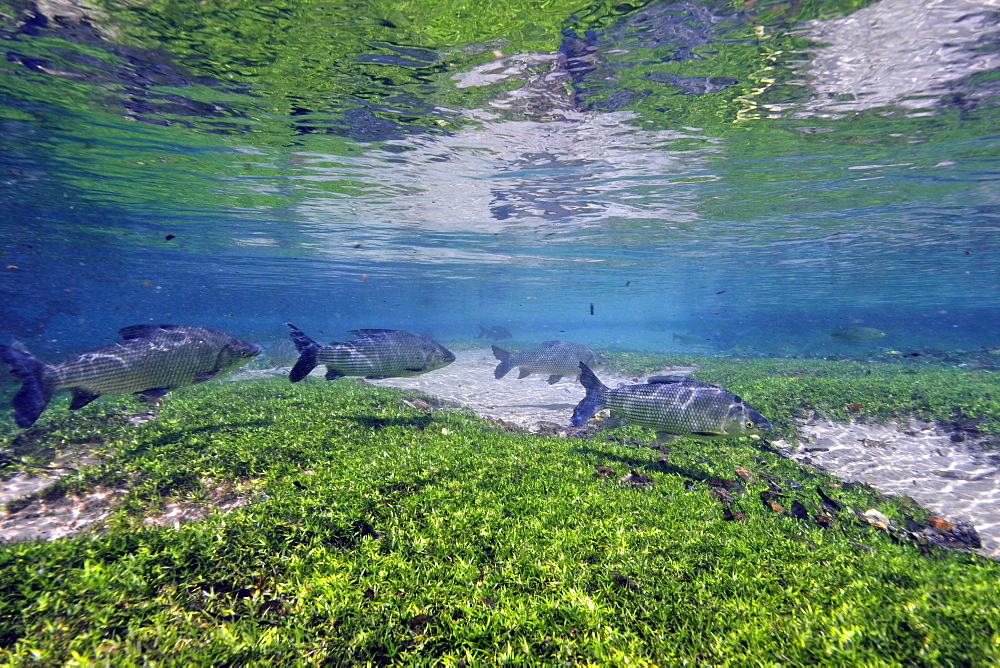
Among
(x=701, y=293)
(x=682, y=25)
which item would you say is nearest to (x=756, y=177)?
(x=682, y=25)

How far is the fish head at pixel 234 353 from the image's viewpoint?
21.9 ft

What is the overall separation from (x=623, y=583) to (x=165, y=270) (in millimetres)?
66057

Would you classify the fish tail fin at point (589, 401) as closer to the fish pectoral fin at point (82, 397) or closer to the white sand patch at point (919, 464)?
the white sand patch at point (919, 464)

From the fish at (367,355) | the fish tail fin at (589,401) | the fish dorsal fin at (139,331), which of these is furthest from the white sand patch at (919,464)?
the fish dorsal fin at (139,331)

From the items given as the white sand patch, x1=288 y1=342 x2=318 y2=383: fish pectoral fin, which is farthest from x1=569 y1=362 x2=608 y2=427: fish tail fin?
the white sand patch

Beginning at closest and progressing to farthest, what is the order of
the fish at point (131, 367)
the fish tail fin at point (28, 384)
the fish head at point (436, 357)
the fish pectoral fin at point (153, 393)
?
the fish tail fin at point (28, 384), the fish at point (131, 367), the fish pectoral fin at point (153, 393), the fish head at point (436, 357)

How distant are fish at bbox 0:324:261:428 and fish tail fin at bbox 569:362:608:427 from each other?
5.76 metres

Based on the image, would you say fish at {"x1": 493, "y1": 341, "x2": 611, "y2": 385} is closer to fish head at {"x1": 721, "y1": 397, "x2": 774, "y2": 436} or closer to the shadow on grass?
the shadow on grass

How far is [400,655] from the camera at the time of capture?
3.30m

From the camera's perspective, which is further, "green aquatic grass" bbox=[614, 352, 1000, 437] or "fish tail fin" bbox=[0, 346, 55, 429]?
"green aquatic grass" bbox=[614, 352, 1000, 437]

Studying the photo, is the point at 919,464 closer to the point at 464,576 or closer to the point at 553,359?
the point at 553,359

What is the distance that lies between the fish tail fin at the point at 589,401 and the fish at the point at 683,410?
18 millimetres

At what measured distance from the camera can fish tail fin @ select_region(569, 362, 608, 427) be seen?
731cm

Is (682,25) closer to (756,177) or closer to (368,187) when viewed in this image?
(756,177)
